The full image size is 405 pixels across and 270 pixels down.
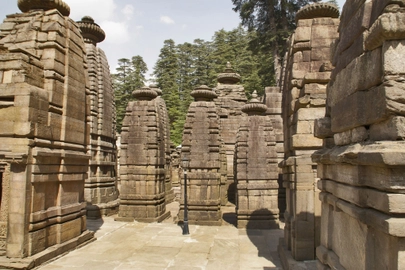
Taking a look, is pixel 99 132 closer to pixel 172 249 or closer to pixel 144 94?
pixel 144 94

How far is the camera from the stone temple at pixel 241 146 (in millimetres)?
2762

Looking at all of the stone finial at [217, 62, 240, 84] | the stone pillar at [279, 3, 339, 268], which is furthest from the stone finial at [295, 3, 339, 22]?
the stone finial at [217, 62, 240, 84]

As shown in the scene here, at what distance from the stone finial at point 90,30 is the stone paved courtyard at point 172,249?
29.9 feet

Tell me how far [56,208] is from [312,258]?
246 inches

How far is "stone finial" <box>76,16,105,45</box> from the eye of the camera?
16281 mm

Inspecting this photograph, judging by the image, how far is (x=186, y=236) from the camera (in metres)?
11.4

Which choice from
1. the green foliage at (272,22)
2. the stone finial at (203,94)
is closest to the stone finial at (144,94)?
the stone finial at (203,94)

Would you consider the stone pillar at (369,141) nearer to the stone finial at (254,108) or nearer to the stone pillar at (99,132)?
the stone finial at (254,108)

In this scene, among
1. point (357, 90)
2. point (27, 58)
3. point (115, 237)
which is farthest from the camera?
point (115, 237)

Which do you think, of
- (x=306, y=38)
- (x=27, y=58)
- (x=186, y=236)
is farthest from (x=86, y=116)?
(x=306, y=38)

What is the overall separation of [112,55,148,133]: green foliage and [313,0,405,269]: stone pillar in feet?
129

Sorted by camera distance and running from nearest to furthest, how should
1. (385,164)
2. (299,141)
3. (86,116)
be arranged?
(385,164) → (299,141) → (86,116)

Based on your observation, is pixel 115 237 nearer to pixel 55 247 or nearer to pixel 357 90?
pixel 55 247

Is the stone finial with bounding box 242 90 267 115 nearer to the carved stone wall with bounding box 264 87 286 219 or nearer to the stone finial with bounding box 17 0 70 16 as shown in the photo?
the carved stone wall with bounding box 264 87 286 219
